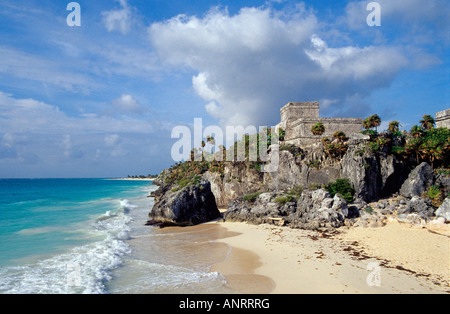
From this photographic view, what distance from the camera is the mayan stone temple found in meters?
28.5

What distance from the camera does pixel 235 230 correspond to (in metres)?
17.4

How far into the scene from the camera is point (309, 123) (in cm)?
2866

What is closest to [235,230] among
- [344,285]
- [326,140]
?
[344,285]

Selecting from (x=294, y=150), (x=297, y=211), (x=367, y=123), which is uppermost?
(x=367, y=123)

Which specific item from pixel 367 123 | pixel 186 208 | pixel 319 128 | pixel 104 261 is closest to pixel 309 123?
pixel 319 128

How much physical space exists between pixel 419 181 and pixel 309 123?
12.4 meters

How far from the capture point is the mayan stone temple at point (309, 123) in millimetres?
28469

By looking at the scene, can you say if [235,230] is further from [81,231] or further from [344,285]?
[81,231]

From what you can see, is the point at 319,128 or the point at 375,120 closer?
the point at 375,120

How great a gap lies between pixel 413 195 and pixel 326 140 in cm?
810

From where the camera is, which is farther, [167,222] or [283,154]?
[283,154]

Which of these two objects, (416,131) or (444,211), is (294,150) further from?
(444,211)

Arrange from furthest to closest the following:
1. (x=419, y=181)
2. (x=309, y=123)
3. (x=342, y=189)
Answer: (x=309, y=123), (x=342, y=189), (x=419, y=181)

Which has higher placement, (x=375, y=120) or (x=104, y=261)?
(x=375, y=120)
